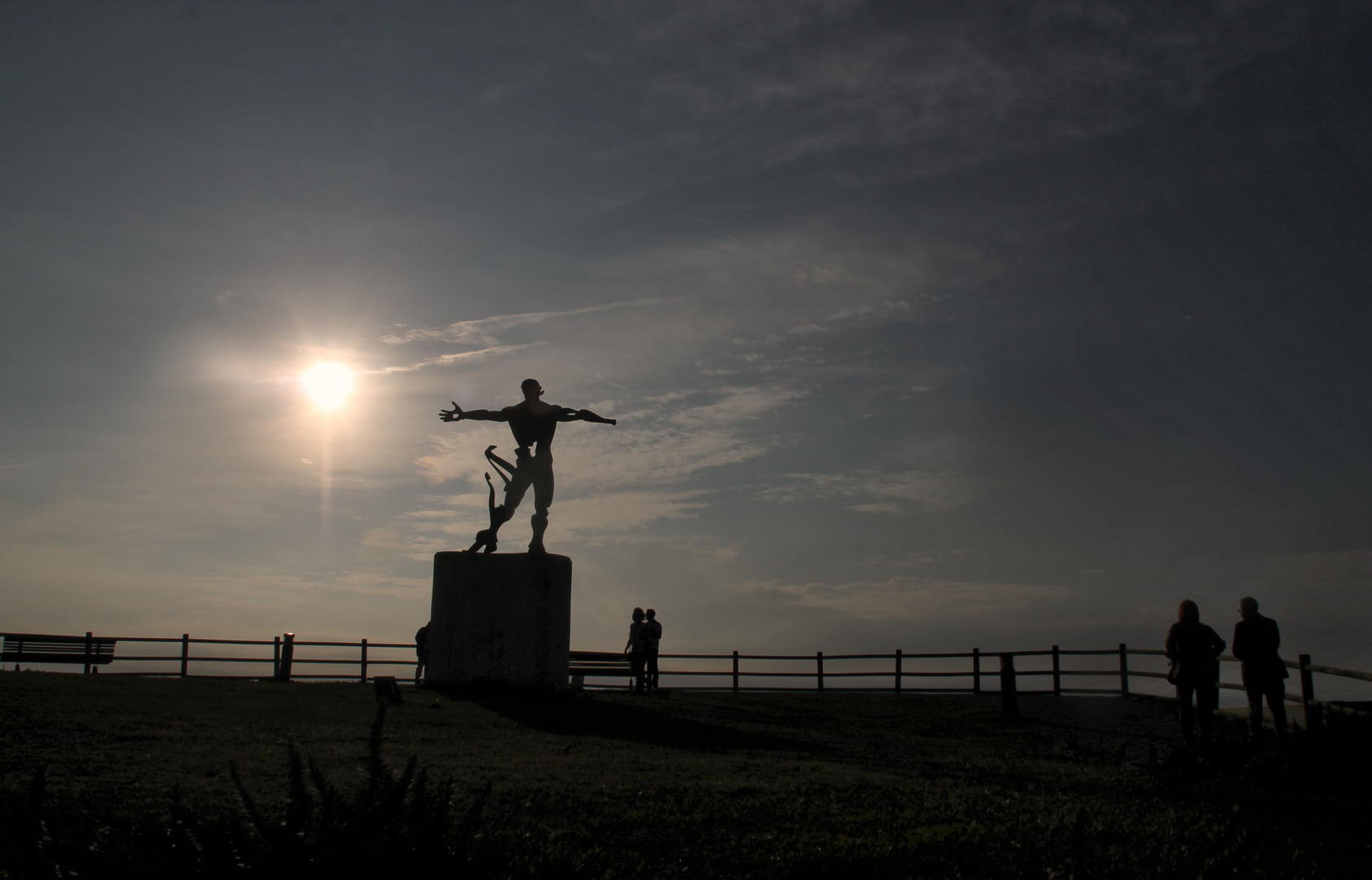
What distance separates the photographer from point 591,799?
7445 mm

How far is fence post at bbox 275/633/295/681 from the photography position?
2330 cm

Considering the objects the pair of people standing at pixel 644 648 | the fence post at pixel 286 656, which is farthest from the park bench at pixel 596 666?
the fence post at pixel 286 656

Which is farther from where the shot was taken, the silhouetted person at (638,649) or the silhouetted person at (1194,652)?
the silhouetted person at (638,649)

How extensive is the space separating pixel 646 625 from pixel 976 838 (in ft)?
49.7

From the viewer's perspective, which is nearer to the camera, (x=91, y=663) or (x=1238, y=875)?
(x=1238, y=875)

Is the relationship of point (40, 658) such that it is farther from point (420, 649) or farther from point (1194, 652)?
point (1194, 652)

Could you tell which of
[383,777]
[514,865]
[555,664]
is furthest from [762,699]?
[383,777]

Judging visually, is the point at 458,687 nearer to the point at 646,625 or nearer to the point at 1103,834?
the point at 646,625

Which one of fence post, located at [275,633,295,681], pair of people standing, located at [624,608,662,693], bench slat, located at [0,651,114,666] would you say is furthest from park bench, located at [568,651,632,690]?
bench slat, located at [0,651,114,666]

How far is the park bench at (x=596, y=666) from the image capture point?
23750 mm

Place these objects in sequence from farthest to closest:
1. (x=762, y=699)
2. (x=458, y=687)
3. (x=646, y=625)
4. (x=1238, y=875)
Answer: (x=646, y=625), (x=762, y=699), (x=458, y=687), (x=1238, y=875)

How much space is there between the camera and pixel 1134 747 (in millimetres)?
13727

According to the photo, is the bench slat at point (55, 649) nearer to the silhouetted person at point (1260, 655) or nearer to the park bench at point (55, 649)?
the park bench at point (55, 649)

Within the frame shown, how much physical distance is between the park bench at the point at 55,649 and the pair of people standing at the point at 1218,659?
22.7m
